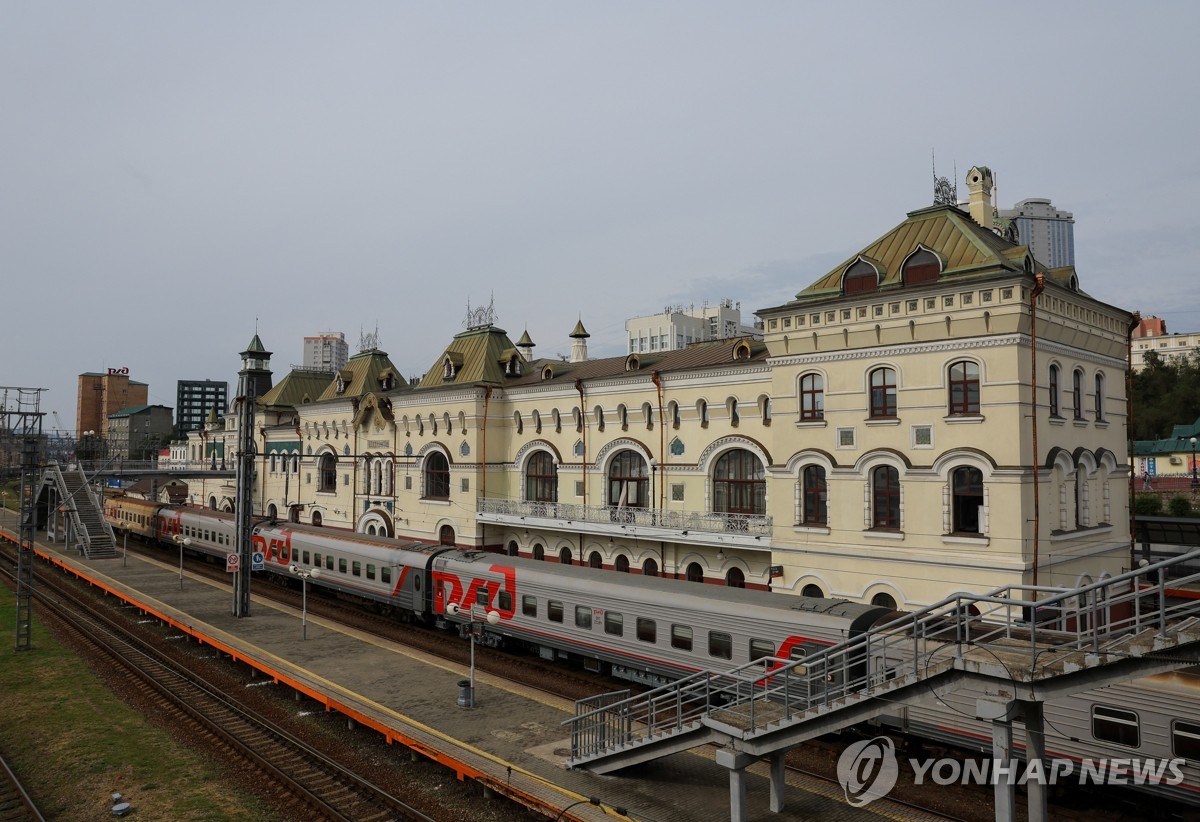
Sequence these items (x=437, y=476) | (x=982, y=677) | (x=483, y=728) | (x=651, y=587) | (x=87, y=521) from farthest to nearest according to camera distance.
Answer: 1. (x=87, y=521)
2. (x=437, y=476)
3. (x=651, y=587)
4. (x=483, y=728)
5. (x=982, y=677)

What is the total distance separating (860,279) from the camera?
85.1ft

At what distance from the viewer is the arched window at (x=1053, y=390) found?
24002mm

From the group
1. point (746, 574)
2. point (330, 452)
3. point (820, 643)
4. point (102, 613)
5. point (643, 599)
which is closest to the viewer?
point (820, 643)

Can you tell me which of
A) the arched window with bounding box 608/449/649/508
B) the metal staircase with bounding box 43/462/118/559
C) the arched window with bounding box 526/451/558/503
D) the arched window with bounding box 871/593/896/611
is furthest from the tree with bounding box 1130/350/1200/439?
the metal staircase with bounding box 43/462/118/559

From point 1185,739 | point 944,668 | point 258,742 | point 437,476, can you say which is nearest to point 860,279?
point 1185,739

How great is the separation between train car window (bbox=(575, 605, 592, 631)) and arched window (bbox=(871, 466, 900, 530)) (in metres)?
9.63

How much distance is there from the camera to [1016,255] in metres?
24.0

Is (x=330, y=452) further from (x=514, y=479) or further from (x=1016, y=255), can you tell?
(x=1016, y=255)

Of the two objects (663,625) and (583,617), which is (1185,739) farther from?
(583,617)

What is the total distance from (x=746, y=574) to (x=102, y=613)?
1092 inches

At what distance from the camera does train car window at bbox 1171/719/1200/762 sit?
13.2 m

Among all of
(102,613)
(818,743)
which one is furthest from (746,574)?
(102,613)

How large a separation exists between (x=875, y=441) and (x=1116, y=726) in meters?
12.1

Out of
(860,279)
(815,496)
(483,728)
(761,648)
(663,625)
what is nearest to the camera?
(483,728)
